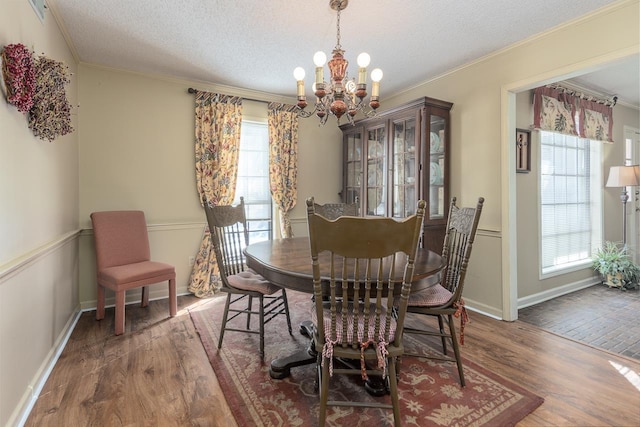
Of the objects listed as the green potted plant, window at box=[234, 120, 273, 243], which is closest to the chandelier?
window at box=[234, 120, 273, 243]

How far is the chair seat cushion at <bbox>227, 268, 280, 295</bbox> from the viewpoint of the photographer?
88.7 inches

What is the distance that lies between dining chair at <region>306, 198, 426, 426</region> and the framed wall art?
7.53 ft

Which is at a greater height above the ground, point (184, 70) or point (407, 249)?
point (184, 70)

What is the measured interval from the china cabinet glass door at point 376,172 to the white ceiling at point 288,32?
787mm

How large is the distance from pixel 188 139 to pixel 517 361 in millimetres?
3745

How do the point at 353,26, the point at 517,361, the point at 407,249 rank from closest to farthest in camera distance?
the point at 407,249 < the point at 517,361 < the point at 353,26

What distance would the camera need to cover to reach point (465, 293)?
330 centimetres

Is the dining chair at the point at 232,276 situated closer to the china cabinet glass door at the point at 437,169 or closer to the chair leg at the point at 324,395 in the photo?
the chair leg at the point at 324,395

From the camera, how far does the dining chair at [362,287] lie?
1.29 m

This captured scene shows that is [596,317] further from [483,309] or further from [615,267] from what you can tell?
[615,267]

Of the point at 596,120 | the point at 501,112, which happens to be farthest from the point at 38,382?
the point at 596,120

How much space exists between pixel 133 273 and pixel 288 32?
2.41 meters

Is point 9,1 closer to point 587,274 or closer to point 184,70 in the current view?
point 184,70

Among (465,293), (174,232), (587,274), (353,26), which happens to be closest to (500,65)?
(353,26)
